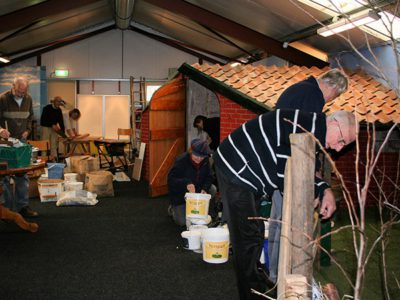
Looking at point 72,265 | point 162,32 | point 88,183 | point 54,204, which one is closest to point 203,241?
point 72,265

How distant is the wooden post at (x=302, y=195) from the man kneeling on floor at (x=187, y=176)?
357 centimetres

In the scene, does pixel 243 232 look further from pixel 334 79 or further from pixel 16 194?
pixel 16 194

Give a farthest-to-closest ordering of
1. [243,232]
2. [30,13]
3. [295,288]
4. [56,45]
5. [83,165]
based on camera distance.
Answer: [56,45] → [30,13] → [83,165] → [243,232] → [295,288]

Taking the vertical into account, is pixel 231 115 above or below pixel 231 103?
below

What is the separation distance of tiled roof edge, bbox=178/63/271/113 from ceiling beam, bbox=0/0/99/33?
4.02m

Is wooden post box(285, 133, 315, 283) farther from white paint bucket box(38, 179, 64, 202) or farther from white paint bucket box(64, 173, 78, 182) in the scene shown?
white paint bucket box(64, 173, 78, 182)

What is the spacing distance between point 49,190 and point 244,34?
17.2 feet

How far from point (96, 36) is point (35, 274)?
1452cm

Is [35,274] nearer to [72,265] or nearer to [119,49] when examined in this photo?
[72,265]

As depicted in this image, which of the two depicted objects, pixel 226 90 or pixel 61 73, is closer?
pixel 226 90

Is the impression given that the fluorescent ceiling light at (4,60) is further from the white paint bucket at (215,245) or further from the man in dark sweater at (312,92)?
the man in dark sweater at (312,92)

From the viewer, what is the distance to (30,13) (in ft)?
34.5

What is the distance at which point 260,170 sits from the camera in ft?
9.68

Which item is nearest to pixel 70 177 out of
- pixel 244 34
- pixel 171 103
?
pixel 171 103
